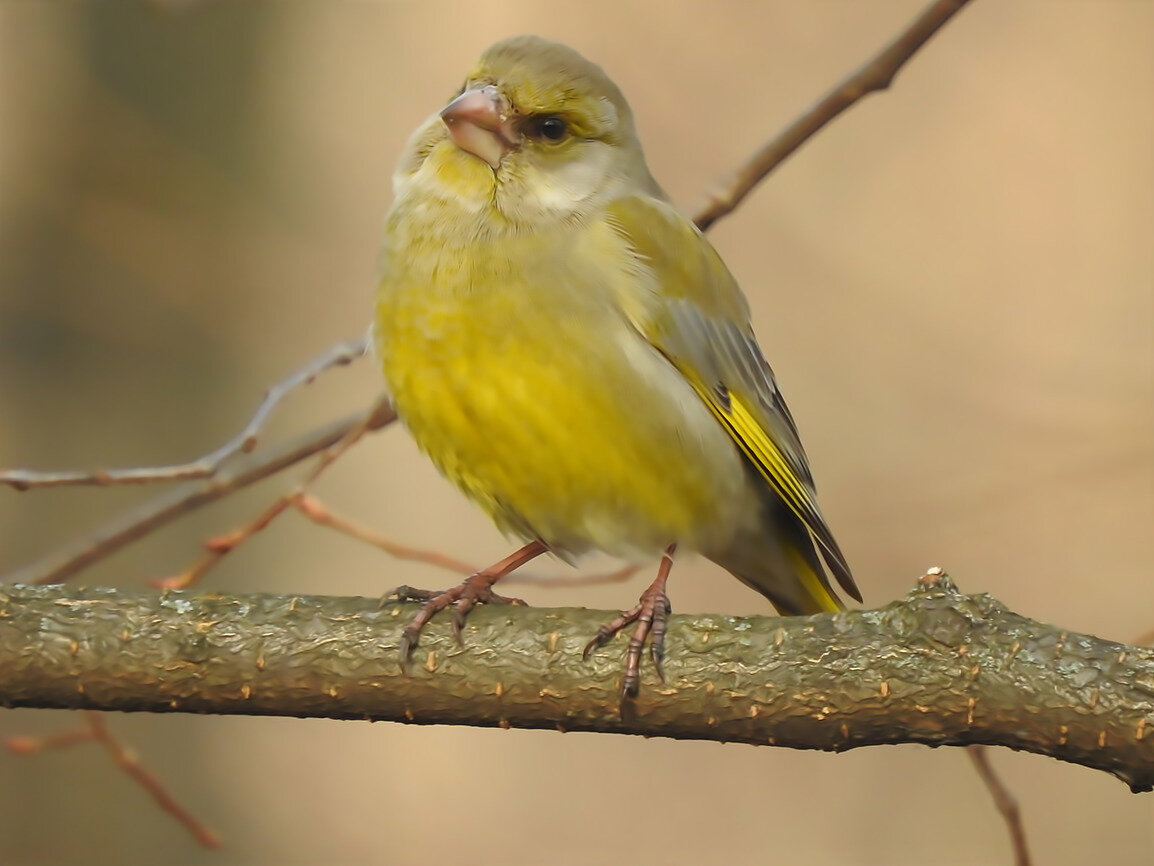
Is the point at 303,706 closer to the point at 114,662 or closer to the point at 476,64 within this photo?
the point at 114,662

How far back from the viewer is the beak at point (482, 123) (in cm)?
277

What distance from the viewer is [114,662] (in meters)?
2.28

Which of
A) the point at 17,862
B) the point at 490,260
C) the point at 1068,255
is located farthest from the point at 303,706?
the point at 1068,255

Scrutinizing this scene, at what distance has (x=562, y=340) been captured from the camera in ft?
8.83

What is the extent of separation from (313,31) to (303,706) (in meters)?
4.19

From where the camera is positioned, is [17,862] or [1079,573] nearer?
[17,862]

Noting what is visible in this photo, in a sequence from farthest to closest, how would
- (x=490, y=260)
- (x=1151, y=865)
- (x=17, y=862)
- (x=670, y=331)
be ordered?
(x=1151, y=865), (x=17, y=862), (x=670, y=331), (x=490, y=260)

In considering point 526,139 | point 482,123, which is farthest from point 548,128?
point 482,123

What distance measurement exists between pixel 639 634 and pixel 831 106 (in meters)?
1.22

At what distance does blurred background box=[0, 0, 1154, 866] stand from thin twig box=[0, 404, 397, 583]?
6.35 ft

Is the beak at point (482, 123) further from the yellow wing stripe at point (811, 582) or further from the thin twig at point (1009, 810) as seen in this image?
the thin twig at point (1009, 810)

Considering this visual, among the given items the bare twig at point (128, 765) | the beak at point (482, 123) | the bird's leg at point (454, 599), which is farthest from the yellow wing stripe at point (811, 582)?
the bare twig at point (128, 765)

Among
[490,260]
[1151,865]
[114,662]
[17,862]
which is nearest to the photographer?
[114,662]

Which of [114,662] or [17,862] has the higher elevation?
[114,662]
